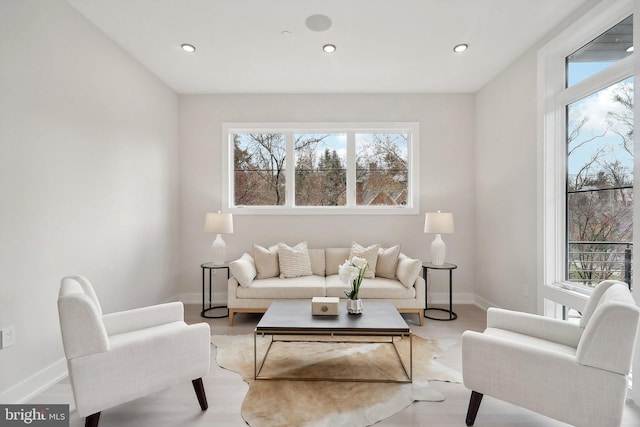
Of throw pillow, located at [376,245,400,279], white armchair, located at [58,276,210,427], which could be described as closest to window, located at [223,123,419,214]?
throw pillow, located at [376,245,400,279]

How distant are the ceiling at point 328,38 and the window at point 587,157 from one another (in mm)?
344

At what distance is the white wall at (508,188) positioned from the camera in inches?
134

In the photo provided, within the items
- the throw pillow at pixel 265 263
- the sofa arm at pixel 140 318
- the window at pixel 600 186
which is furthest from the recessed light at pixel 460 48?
the sofa arm at pixel 140 318

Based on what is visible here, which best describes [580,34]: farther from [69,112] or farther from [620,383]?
[69,112]

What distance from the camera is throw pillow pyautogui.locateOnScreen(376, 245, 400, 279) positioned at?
13.4ft

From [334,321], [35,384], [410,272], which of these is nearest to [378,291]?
[410,272]

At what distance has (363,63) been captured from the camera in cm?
370

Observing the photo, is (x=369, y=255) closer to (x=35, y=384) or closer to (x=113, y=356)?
(x=113, y=356)

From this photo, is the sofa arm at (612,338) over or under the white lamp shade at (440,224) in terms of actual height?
under

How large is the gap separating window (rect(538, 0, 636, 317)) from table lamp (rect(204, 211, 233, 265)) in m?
3.37

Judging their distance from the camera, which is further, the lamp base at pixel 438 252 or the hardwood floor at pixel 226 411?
the lamp base at pixel 438 252

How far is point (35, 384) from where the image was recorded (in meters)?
2.32

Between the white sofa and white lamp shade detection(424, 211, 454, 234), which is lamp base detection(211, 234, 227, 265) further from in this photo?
Result: white lamp shade detection(424, 211, 454, 234)

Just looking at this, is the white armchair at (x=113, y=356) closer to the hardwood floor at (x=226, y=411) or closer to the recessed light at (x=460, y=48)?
the hardwood floor at (x=226, y=411)
